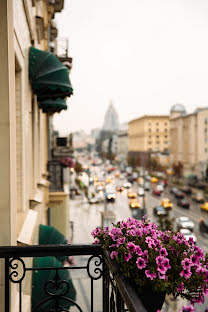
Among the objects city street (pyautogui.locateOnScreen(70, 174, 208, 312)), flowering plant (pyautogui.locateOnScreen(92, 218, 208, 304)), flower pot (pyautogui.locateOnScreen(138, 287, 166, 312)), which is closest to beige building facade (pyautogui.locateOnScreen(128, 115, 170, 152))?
city street (pyautogui.locateOnScreen(70, 174, 208, 312))

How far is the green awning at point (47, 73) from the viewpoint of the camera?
602cm

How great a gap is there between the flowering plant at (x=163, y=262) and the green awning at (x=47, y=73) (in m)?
3.70

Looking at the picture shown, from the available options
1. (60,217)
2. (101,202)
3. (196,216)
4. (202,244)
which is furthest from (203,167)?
(60,217)

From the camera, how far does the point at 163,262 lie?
2.47 metres

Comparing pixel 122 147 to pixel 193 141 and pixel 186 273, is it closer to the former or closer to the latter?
pixel 193 141

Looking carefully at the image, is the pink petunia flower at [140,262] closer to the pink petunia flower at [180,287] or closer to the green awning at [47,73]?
the pink petunia flower at [180,287]

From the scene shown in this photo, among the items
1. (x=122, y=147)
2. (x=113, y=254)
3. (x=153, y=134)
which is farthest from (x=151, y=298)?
(x=122, y=147)

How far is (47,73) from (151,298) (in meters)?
4.39

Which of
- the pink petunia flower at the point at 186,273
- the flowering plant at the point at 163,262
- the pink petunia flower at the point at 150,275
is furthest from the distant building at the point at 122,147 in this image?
the pink petunia flower at the point at 150,275

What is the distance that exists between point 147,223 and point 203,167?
6884 cm

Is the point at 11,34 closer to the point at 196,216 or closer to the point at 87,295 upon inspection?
the point at 87,295

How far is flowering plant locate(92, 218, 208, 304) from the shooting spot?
2.48 metres

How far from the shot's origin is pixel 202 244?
2438 cm

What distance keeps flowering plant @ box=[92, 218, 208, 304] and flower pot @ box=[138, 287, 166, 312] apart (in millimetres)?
64
